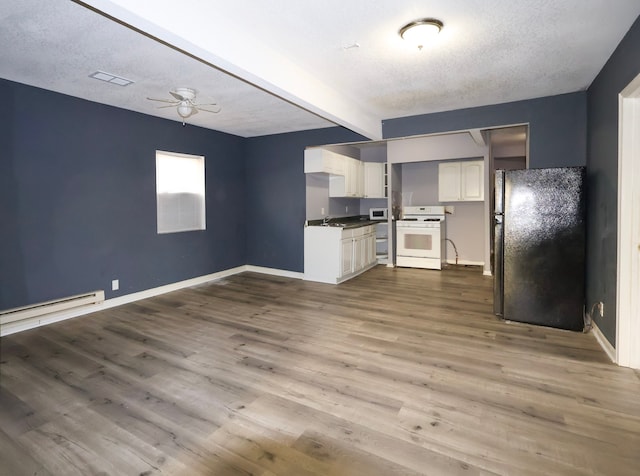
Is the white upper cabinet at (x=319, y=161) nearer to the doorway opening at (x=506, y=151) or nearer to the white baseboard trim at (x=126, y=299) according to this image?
the white baseboard trim at (x=126, y=299)

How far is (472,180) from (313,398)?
583 cm

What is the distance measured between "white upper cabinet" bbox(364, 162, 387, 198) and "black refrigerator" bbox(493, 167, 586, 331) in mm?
3665

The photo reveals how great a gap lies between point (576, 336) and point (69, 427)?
4.18 meters

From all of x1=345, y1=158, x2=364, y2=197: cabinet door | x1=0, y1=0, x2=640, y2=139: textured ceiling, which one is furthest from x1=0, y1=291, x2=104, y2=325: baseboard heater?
x1=345, y1=158, x2=364, y2=197: cabinet door

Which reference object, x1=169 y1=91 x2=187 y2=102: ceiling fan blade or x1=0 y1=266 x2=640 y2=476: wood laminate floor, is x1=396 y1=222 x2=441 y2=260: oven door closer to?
x1=0 y1=266 x2=640 y2=476: wood laminate floor

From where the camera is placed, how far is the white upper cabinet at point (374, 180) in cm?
731

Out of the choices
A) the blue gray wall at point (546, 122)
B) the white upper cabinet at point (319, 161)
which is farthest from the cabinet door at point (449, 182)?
the white upper cabinet at point (319, 161)

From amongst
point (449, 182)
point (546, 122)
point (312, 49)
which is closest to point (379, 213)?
point (449, 182)

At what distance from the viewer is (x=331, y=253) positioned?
579 cm

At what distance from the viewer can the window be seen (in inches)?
205

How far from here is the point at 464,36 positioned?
2734mm

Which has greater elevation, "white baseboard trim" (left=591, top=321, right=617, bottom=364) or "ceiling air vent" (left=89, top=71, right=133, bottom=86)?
"ceiling air vent" (left=89, top=71, right=133, bottom=86)

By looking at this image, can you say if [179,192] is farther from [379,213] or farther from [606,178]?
[606,178]

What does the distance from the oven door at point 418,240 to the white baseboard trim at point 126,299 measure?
218cm
